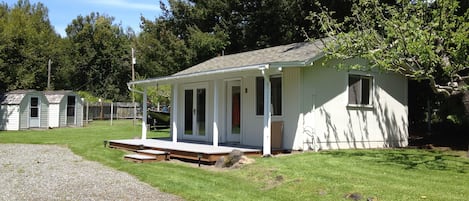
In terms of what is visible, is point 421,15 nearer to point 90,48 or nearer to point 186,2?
point 186,2

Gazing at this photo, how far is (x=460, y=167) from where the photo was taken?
373 inches

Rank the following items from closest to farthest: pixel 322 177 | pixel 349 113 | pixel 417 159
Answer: pixel 322 177, pixel 417 159, pixel 349 113

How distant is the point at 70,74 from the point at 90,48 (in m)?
4.10

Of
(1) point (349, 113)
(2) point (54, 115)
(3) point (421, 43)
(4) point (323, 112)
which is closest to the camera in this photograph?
(3) point (421, 43)

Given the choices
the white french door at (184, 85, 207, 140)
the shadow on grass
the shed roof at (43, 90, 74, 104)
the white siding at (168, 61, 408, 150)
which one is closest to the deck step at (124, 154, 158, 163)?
the white siding at (168, 61, 408, 150)

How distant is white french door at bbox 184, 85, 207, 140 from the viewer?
1527 cm

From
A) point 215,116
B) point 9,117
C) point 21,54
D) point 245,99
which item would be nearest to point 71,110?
point 9,117

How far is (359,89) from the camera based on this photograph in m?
13.5

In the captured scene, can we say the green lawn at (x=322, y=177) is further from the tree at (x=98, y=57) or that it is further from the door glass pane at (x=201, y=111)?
the tree at (x=98, y=57)

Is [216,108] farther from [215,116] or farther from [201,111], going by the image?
[201,111]

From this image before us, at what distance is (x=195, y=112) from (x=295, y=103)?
4.62m

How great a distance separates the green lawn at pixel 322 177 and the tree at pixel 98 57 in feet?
148

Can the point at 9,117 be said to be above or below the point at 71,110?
below

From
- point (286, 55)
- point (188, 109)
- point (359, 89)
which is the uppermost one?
point (286, 55)
